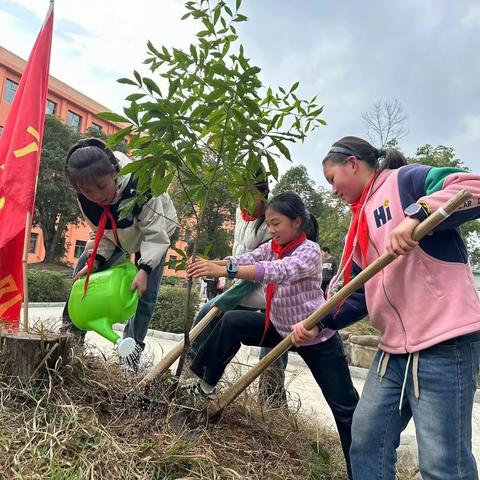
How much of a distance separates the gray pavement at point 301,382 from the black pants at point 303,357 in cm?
46

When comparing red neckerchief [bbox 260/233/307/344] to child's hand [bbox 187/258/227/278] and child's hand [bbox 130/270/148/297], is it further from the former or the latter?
child's hand [bbox 130/270/148/297]

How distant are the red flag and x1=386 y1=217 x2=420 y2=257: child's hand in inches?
97.3

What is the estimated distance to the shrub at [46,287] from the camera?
36.4 feet

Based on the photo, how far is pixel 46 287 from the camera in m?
11.3

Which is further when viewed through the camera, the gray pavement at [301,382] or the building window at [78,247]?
the building window at [78,247]

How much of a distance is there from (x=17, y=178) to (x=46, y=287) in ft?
29.3

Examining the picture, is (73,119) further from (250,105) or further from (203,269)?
(203,269)

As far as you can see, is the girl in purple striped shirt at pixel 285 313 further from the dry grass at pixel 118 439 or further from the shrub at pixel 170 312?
the shrub at pixel 170 312

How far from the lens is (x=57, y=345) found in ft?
6.95

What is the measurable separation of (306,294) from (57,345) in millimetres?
1226

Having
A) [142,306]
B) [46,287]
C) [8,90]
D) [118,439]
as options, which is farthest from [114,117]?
[8,90]

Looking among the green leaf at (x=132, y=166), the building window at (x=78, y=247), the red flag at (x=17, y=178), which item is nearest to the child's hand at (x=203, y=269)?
the green leaf at (x=132, y=166)

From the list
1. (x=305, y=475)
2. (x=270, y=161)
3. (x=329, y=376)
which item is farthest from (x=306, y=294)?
(x=305, y=475)

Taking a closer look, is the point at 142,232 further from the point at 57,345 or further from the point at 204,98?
the point at 204,98
